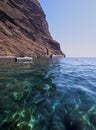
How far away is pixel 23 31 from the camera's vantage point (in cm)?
14488

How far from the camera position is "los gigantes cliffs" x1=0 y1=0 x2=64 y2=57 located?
4749 inches

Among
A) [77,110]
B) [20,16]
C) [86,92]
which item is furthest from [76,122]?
[20,16]

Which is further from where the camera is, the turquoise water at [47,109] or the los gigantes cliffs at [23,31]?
the los gigantes cliffs at [23,31]

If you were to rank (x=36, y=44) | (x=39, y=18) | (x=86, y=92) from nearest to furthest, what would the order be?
(x=86, y=92) → (x=36, y=44) → (x=39, y=18)

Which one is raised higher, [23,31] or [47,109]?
[23,31]

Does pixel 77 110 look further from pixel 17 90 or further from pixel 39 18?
pixel 39 18

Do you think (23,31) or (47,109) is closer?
(47,109)

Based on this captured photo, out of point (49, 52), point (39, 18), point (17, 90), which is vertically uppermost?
point (39, 18)

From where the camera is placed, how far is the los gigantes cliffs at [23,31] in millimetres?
120625

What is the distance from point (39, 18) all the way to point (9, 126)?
573 feet

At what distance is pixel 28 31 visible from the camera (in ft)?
489

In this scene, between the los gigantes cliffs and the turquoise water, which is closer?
the turquoise water

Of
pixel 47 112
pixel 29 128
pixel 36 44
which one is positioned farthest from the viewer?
pixel 36 44

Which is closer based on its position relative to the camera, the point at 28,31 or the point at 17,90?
the point at 17,90
